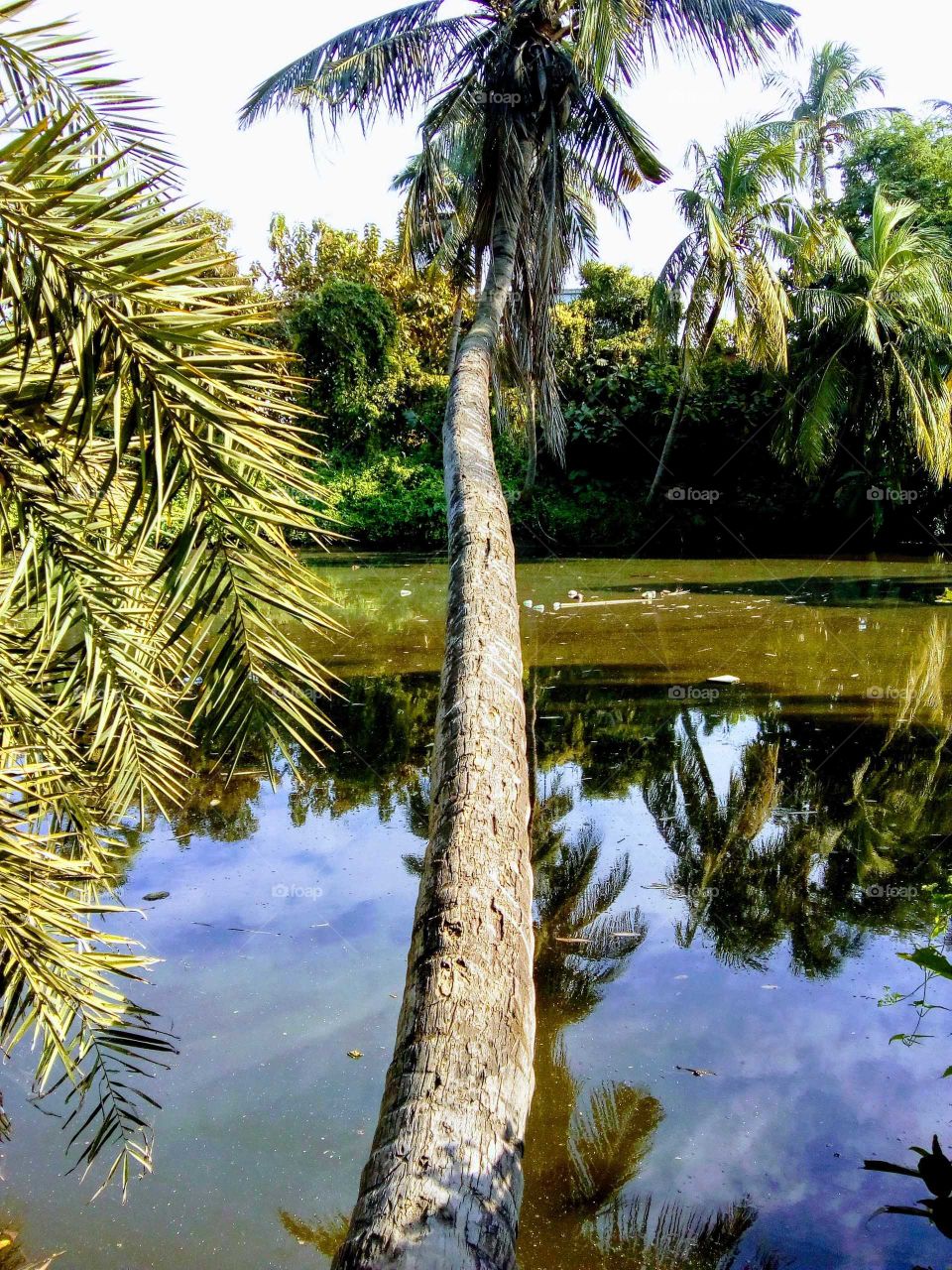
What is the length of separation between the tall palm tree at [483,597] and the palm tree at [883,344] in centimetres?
821

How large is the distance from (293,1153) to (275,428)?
7.31 feet

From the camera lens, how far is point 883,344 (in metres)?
16.4

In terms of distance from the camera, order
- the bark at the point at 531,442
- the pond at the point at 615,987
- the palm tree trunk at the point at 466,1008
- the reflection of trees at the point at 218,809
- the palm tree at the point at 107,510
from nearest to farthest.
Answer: the palm tree trunk at the point at 466,1008, the palm tree at the point at 107,510, the pond at the point at 615,987, the reflection of trees at the point at 218,809, the bark at the point at 531,442

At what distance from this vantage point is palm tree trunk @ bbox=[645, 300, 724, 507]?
1714cm

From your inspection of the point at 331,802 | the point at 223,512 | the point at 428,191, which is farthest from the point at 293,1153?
the point at 428,191

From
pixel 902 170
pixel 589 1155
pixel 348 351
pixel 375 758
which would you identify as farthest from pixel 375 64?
pixel 902 170

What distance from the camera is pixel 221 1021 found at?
356 cm

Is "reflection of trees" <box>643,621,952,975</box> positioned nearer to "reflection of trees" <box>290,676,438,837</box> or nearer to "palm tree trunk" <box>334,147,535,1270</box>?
"reflection of trees" <box>290,676,438,837</box>

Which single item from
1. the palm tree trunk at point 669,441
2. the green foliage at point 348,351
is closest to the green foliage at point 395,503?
the green foliage at point 348,351

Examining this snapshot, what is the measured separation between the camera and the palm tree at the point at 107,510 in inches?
60.6

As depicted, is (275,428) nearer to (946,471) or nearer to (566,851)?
(566,851)

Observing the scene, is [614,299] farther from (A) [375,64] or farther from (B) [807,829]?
(B) [807,829]

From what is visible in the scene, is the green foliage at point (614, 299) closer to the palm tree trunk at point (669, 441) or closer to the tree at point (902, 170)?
the palm tree trunk at point (669, 441)

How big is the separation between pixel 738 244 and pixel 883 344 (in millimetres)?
3145
